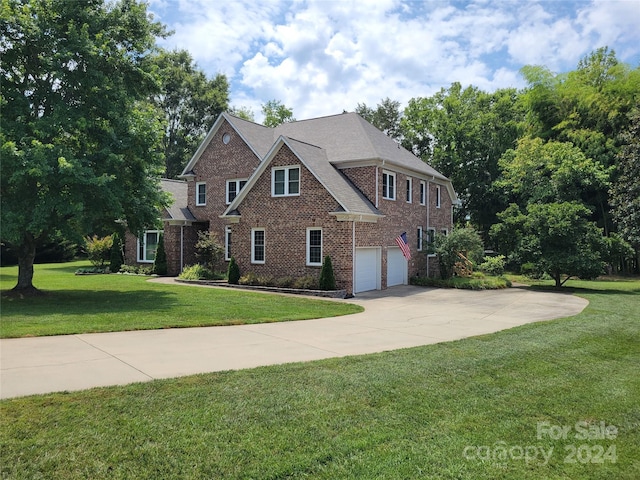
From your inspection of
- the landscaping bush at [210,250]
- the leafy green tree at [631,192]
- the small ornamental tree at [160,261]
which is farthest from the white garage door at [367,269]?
the leafy green tree at [631,192]

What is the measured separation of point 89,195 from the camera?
14328 millimetres

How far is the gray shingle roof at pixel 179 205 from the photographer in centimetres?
2570

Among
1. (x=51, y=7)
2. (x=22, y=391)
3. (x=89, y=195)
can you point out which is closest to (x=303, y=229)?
(x=89, y=195)

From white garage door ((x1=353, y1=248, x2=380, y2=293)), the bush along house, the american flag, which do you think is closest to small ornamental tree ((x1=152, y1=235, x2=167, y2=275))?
the bush along house

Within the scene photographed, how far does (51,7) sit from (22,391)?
13.9m

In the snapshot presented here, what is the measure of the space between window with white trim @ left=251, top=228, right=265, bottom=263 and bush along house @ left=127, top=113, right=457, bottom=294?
5cm

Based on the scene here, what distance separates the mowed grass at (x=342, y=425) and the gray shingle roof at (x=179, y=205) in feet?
60.9

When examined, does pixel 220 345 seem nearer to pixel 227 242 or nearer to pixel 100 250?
pixel 227 242

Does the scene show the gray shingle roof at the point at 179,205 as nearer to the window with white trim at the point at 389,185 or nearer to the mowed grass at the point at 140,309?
the mowed grass at the point at 140,309

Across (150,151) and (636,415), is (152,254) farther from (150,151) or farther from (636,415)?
(636,415)

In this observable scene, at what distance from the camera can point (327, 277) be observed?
710 inches

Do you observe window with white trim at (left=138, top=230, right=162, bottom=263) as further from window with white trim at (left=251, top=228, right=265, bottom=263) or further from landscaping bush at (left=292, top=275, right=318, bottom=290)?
landscaping bush at (left=292, top=275, right=318, bottom=290)

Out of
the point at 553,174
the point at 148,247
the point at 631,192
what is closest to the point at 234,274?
the point at 148,247

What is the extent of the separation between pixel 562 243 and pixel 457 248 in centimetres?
486
